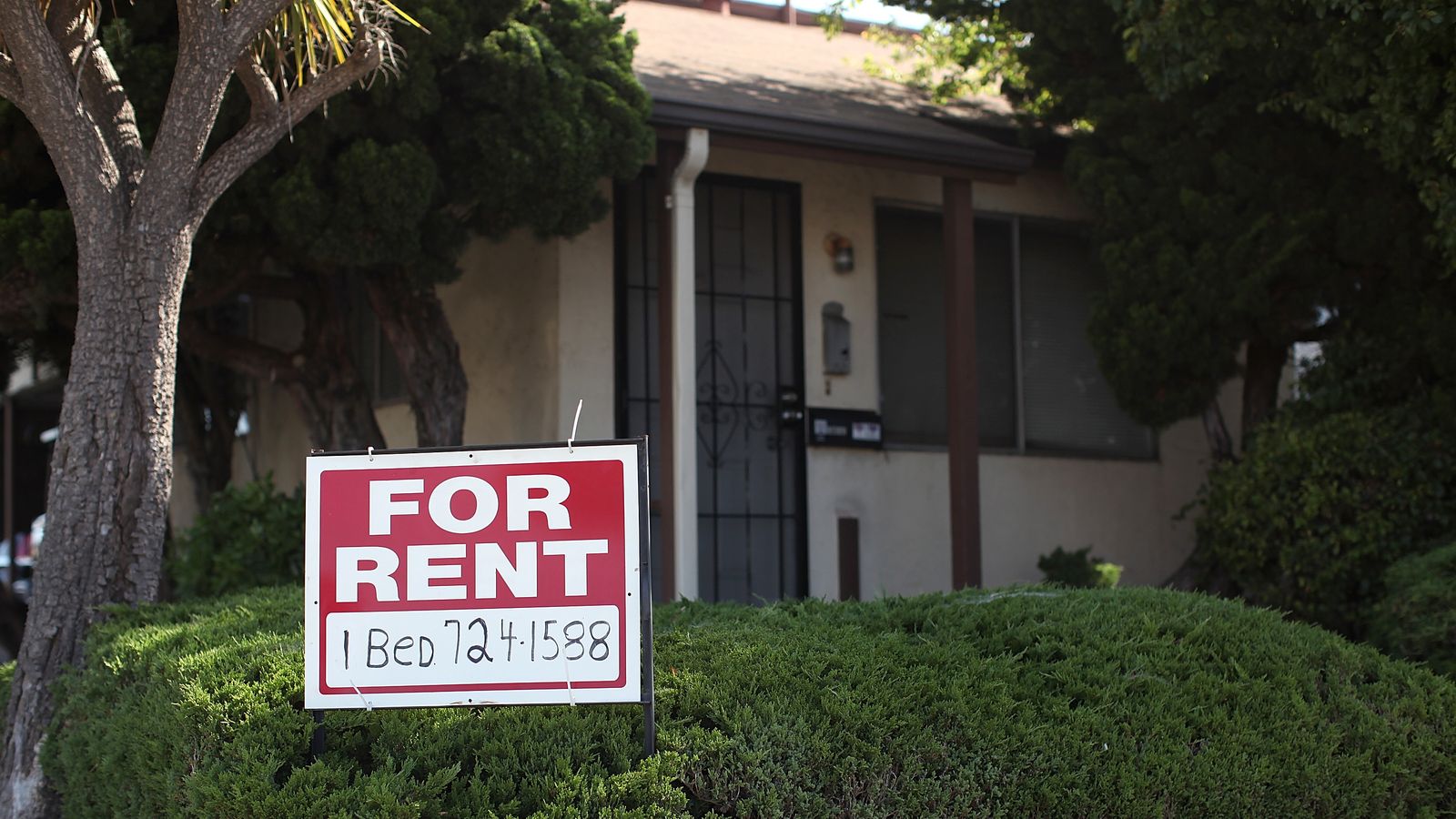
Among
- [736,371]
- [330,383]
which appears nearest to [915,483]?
[736,371]

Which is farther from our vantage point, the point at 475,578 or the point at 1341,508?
the point at 1341,508

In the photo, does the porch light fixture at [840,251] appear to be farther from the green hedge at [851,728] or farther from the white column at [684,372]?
the green hedge at [851,728]

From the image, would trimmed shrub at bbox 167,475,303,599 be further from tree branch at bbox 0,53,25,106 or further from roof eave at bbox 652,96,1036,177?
roof eave at bbox 652,96,1036,177

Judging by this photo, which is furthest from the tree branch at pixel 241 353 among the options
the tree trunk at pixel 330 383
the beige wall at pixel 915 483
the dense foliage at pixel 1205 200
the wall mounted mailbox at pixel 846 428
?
the dense foliage at pixel 1205 200

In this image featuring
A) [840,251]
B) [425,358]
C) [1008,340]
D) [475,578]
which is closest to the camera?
[475,578]

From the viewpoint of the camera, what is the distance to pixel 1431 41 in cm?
671

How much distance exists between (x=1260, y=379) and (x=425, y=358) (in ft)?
17.8

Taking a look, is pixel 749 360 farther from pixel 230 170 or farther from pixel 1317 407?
pixel 230 170

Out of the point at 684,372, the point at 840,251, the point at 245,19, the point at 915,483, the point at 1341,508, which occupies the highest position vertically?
the point at 245,19

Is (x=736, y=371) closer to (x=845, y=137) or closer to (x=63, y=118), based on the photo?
(x=845, y=137)

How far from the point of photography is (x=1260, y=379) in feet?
30.9

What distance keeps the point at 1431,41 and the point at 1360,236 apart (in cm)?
175

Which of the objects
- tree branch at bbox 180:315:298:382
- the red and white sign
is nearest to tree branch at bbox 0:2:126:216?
the red and white sign

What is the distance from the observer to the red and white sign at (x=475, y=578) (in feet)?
13.5
